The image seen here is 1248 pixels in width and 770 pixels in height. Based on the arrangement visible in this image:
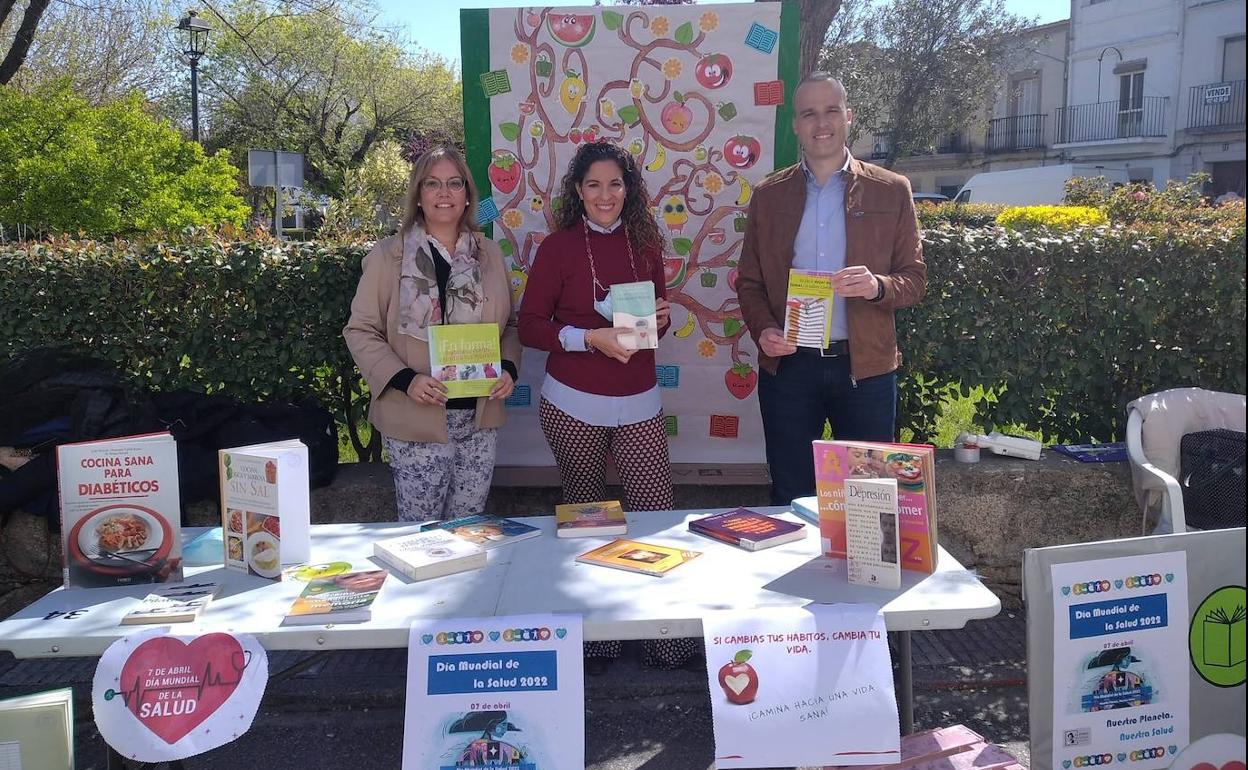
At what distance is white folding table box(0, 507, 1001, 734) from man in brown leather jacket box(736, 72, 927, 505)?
2.79 ft

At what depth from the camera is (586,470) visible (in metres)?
3.46

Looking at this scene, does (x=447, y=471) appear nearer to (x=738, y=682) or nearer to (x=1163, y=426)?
(x=738, y=682)

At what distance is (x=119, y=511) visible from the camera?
8.13ft

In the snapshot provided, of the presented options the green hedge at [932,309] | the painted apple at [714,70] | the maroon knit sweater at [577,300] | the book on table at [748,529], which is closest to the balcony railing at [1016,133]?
the green hedge at [932,309]

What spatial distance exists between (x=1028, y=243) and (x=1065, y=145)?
3173 cm

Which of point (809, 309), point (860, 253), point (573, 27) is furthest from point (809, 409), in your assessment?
point (573, 27)

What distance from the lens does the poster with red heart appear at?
2.07 m

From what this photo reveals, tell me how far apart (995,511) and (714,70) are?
87.9 inches

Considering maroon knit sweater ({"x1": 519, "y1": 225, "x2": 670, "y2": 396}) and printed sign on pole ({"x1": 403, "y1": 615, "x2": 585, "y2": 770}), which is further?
maroon knit sweater ({"x1": 519, "y1": 225, "x2": 670, "y2": 396})

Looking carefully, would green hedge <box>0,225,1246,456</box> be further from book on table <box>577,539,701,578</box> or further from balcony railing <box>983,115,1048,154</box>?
balcony railing <box>983,115,1048,154</box>

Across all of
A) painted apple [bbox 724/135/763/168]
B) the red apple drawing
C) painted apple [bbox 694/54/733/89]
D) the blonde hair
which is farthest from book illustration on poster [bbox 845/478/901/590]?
painted apple [bbox 694/54/733/89]

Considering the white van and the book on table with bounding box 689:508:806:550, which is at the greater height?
the white van

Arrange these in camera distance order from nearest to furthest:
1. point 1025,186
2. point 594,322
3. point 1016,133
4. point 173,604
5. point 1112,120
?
point 173,604 < point 594,322 < point 1025,186 < point 1112,120 < point 1016,133

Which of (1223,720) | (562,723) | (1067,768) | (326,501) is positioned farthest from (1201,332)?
(326,501)
